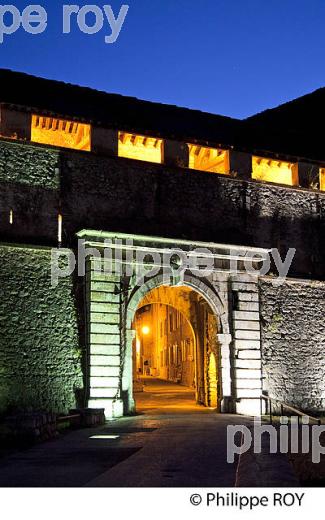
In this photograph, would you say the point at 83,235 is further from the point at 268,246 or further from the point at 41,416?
the point at 268,246

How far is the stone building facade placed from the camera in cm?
1688

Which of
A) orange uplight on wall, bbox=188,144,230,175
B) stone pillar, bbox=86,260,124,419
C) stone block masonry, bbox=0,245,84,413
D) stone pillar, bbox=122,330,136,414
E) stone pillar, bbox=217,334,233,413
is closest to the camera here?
stone block masonry, bbox=0,245,84,413

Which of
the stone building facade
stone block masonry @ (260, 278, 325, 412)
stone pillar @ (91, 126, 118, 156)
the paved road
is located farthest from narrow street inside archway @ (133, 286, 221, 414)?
stone pillar @ (91, 126, 118, 156)

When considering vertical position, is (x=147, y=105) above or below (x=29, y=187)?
above

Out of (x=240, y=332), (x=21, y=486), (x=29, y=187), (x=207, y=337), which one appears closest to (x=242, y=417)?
(x=240, y=332)

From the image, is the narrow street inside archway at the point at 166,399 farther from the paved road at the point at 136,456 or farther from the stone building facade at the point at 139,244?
the paved road at the point at 136,456

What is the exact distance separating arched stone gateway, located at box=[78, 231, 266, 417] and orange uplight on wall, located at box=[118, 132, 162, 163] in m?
3.42

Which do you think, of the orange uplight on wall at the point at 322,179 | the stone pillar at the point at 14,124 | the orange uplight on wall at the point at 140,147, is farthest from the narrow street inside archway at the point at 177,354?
the stone pillar at the point at 14,124

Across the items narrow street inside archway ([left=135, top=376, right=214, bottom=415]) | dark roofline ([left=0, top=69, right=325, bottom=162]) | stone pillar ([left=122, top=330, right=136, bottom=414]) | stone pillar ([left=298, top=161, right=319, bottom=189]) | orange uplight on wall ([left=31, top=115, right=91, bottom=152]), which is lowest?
narrow street inside archway ([left=135, top=376, right=214, bottom=415])

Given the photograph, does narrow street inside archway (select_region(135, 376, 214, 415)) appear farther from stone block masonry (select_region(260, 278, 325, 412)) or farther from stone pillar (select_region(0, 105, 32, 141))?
stone pillar (select_region(0, 105, 32, 141))

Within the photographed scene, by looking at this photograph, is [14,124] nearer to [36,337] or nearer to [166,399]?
[36,337]

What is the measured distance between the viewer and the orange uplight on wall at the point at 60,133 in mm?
18828

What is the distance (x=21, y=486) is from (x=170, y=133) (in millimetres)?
13313

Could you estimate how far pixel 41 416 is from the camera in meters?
14.1
